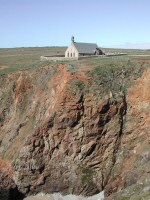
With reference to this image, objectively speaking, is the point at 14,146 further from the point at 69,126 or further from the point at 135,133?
the point at 135,133

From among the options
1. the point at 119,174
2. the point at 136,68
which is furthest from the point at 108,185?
the point at 136,68

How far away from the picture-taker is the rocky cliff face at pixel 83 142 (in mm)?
46875

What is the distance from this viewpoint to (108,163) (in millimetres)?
47188

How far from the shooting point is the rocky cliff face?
4688cm

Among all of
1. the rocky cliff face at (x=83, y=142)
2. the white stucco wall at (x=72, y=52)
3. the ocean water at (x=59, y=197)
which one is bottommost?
the ocean water at (x=59, y=197)

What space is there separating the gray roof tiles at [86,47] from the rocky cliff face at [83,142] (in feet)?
66.1

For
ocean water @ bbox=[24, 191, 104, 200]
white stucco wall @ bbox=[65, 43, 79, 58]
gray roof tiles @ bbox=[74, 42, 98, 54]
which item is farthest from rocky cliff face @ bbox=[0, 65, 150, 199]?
gray roof tiles @ bbox=[74, 42, 98, 54]

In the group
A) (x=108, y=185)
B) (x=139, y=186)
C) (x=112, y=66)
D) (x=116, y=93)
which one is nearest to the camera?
(x=139, y=186)

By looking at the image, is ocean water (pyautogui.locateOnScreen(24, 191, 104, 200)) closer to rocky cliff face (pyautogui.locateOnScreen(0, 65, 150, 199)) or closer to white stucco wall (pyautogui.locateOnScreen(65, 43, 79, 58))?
rocky cliff face (pyautogui.locateOnScreen(0, 65, 150, 199))

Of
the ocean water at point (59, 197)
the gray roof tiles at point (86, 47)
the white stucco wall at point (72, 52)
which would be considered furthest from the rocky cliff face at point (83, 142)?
the gray roof tiles at point (86, 47)

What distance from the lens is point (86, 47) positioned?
71.2m

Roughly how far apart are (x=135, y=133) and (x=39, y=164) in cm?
1416

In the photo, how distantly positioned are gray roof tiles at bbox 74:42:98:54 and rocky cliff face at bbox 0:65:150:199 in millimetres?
20149

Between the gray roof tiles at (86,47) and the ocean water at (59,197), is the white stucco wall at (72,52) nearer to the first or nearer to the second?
the gray roof tiles at (86,47)
